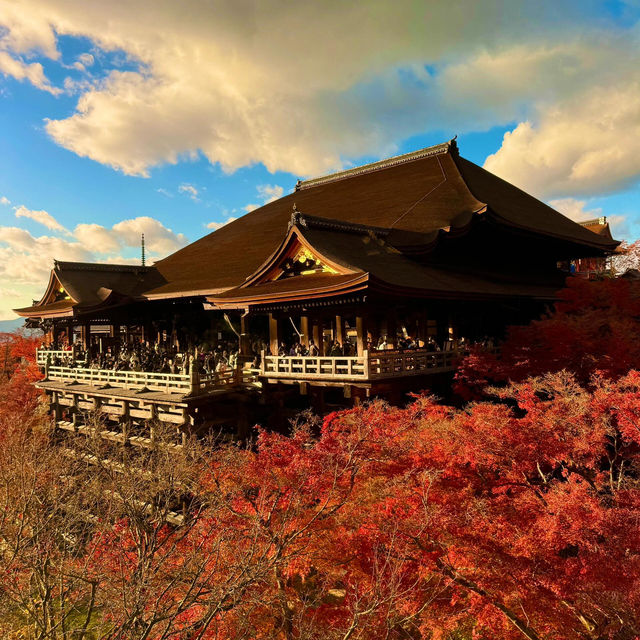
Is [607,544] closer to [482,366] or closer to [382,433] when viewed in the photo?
[382,433]

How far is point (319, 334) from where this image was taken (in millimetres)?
17703

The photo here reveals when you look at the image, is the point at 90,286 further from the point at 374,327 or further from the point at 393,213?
the point at 393,213

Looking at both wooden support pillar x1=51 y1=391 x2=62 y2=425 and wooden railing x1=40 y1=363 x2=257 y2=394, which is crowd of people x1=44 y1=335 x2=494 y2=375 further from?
wooden support pillar x1=51 y1=391 x2=62 y2=425

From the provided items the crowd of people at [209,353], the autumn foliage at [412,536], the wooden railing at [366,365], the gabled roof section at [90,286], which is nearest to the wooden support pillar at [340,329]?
the crowd of people at [209,353]

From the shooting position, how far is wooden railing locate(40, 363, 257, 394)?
1573 cm

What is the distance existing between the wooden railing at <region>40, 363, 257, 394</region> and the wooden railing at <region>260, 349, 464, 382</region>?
3.73ft

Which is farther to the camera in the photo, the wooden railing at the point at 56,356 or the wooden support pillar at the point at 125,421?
the wooden railing at the point at 56,356

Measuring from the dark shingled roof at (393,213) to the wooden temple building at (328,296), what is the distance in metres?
0.12

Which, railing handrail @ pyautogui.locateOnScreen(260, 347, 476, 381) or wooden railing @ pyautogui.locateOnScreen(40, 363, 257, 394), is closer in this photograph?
railing handrail @ pyautogui.locateOnScreen(260, 347, 476, 381)

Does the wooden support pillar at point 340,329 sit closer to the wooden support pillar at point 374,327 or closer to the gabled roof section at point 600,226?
the wooden support pillar at point 374,327

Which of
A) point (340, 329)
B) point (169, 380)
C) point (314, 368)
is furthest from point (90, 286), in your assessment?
point (314, 368)

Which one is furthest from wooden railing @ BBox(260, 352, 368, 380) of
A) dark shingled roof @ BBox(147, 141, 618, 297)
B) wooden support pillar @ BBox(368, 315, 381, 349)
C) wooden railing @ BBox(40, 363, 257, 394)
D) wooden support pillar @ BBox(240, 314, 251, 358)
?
dark shingled roof @ BBox(147, 141, 618, 297)

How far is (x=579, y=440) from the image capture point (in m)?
9.05

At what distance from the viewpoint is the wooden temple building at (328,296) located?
47.3ft
